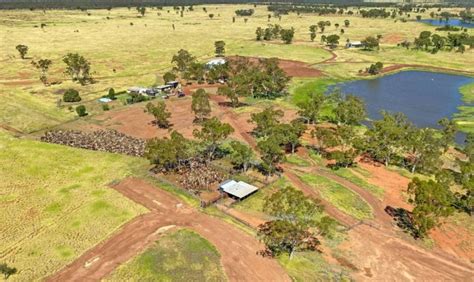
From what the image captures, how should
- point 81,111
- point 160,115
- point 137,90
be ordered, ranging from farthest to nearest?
point 137,90 → point 81,111 → point 160,115

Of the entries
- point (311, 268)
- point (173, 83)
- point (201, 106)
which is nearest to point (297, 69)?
point (173, 83)

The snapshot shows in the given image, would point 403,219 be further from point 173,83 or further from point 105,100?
point 173,83

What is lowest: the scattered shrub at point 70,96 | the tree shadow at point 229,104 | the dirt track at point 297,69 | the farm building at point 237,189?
the farm building at point 237,189

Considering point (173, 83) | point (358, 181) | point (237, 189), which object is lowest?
point (358, 181)

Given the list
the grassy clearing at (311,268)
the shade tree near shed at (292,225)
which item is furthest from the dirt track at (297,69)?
the grassy clearing at (311,268)

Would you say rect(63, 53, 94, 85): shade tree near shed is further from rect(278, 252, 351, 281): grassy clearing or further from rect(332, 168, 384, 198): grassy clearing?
rect(278, 252, 351, 281): grassy clearing

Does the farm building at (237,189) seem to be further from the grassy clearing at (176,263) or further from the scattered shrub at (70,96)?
the scattered shrub at (70,96)

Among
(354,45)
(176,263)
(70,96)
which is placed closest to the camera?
(176,263)
